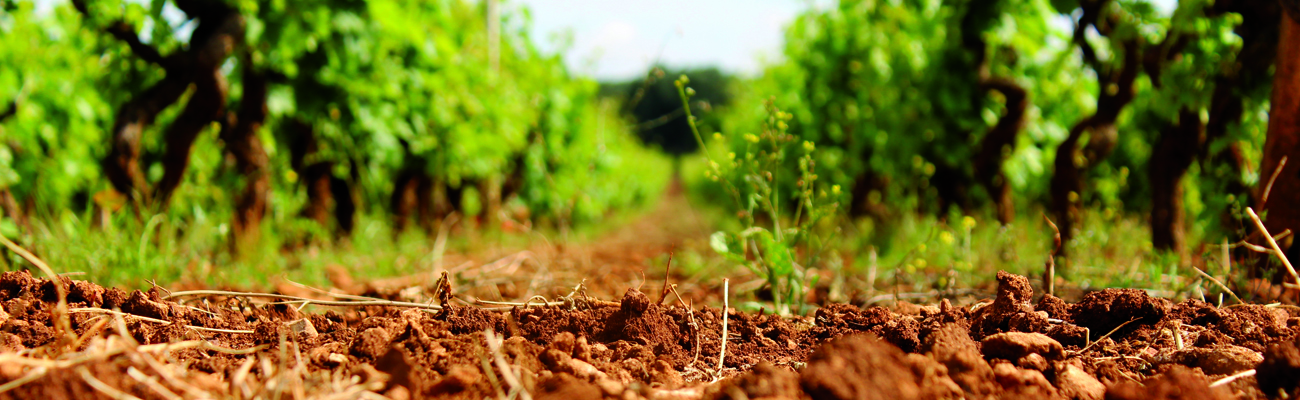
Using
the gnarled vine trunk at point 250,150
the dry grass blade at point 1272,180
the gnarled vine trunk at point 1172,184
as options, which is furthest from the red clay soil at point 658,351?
the gnarled vine trunk at point 250,150

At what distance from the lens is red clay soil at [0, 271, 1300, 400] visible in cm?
118

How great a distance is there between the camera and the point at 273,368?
1.36 metres

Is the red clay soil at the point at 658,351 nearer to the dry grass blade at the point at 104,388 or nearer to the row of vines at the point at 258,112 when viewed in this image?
the dry grass blade at the point at 104,388

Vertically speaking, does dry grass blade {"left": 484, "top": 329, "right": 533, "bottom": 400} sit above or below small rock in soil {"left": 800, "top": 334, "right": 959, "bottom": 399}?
above

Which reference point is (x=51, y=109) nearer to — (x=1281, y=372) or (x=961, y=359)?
(x=961, y=359)

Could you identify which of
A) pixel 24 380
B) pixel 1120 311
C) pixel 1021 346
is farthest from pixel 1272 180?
pixel 24 380

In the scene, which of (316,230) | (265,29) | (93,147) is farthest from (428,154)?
(93,147)

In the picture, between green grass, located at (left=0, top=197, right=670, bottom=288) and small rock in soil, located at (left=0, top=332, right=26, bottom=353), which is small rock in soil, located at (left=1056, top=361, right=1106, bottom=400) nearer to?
small rock in soil, located at (left=0, top=332, right=26, bottom=353)

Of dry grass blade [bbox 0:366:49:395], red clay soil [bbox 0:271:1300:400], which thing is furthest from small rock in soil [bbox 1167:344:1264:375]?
dry grass blade [bbox 0:366:49:395]

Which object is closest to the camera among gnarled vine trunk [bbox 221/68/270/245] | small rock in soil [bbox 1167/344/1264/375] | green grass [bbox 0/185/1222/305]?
small rock in soil [bbox 1167/344/1264/375]

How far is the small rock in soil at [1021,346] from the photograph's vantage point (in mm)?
1432

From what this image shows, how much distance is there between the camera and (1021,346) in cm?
143

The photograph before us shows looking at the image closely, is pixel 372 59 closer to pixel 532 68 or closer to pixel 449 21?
pixel 449 21

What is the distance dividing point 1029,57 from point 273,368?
5570mm
